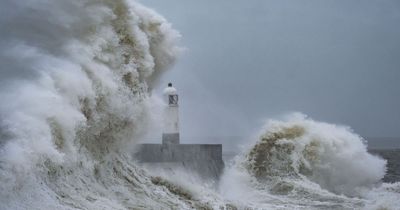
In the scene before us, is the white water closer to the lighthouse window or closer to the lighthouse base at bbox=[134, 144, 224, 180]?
the lighthouse base at bbox=[134, 144, 224, 180]

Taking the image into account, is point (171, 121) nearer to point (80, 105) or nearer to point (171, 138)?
point (171, 138)

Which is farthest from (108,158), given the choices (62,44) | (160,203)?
(62,44)

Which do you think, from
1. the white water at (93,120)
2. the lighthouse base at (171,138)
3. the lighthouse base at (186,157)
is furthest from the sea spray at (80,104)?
the lighthouse base at (171,138)

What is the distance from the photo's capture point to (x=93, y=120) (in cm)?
931

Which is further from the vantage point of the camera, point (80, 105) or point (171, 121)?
point (171, 121)

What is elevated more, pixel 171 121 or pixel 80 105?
pixel 171 121

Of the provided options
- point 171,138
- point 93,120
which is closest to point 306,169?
point 171,138

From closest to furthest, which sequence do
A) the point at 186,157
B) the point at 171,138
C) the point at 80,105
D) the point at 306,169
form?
1. the point at 80,105
2. the point at 186,157
3. the point at 171,138
4. the point at 306,169

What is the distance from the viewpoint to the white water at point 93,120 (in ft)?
24.7

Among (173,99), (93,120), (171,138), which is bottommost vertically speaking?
(93,120)

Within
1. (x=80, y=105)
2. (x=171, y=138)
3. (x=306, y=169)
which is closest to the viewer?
(x=80, y=105)

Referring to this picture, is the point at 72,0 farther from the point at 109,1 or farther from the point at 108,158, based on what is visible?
the point at 108,158

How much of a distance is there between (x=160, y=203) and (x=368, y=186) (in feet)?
29.6

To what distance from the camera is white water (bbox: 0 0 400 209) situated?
7.54 m
